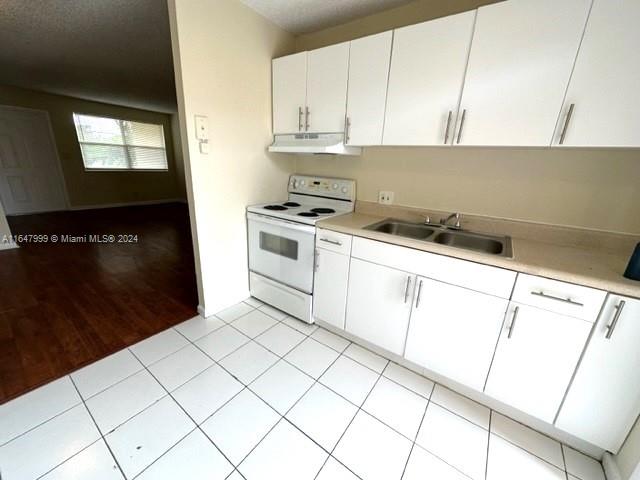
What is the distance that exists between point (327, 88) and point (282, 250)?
1269 millimetres

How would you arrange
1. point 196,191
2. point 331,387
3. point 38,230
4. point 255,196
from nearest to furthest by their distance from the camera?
1. point 331,387
2. point 196,191
3. point 255,196
4. point 38,230

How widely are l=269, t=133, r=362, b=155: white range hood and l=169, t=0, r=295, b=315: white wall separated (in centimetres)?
16

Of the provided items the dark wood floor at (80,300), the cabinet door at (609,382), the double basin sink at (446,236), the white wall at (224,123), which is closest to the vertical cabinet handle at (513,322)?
the cabinet door at (609,382)

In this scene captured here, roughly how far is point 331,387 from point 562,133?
1790 mm

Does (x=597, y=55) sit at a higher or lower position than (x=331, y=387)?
higher

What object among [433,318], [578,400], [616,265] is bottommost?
[578,400]

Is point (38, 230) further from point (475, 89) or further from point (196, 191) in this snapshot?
point (475, 89)

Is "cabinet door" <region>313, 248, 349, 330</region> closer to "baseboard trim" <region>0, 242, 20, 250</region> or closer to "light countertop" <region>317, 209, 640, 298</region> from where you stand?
"light countertop" <region>317, 209, 640, 298</region>

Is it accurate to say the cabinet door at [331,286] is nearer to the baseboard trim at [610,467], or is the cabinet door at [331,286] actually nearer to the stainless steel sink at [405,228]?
the stainless steel sink at [405,228]

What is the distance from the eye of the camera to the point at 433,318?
144cm

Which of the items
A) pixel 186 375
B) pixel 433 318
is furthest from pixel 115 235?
pixel 433 318

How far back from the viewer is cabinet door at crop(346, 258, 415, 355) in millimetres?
1533

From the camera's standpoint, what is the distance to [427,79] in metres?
1.48

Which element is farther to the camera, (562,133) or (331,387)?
(331,387)
